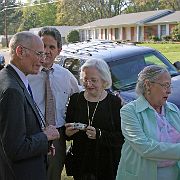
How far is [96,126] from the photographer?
3725 millimetres

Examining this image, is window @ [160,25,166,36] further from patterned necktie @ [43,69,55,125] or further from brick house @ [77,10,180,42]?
patterned necktie @ [43,69,55,125]

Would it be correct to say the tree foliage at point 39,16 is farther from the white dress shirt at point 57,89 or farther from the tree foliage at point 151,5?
the white dress shirt at point 57,89

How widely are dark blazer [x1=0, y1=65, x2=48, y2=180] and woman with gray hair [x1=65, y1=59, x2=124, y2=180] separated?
0.87 meters

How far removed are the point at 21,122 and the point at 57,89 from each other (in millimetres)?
1391

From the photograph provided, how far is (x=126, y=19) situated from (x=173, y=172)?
188ft

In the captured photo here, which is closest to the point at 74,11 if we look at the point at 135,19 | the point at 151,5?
the point at 151,5

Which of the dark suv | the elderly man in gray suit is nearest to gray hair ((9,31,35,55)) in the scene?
the elderly man in gray suit

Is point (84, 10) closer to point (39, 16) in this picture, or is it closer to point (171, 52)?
point (39, 16)

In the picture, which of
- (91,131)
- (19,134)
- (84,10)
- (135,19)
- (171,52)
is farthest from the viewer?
(84,10)

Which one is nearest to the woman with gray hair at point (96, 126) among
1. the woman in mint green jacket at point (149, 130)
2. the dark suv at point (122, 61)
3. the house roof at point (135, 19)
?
the woman in mint green jacket at point (149, 130)

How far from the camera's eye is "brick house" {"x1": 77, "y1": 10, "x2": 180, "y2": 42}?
5428cm

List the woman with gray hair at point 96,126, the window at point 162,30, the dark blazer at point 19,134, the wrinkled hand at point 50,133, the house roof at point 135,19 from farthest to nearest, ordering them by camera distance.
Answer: the house roof at point 135,19, the window at point 162,30, the woman with gray hair at point 96,126, the wrinkled hand at point 50,133, the dark blazer at point 19,134

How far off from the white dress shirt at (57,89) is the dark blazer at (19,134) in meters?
1.02

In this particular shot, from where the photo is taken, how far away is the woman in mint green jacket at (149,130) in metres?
3.04
